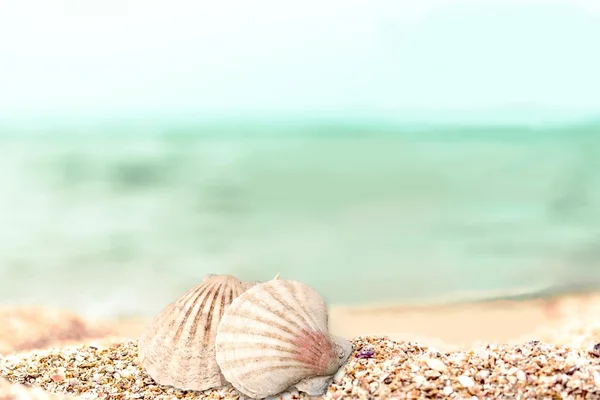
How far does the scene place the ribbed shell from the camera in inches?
144

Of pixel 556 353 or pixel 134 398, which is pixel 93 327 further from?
pixel 556 353

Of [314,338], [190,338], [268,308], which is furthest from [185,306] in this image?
[314,338]

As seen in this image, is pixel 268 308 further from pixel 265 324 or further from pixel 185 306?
pixel 185 306

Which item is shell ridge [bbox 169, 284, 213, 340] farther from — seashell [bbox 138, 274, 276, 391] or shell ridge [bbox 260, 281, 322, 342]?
shell ridge [bbox 260, 281, 322, 342]

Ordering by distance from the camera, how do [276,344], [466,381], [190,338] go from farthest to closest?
1. [190,338]
2. [276,344]
3. [466,381]

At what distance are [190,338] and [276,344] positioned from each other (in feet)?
2.33

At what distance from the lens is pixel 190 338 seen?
3.70 m

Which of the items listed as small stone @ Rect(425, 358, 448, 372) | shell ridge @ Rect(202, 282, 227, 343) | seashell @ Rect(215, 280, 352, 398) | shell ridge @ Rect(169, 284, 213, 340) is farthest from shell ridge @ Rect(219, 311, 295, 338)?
small stone @ Rect(425, 358, 448, 372)

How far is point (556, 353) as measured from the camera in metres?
3.25

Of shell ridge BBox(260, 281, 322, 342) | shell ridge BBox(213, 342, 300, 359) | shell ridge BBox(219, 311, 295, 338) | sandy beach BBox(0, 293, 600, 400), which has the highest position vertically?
shell ridge BBox(260, 281, 322, 342)

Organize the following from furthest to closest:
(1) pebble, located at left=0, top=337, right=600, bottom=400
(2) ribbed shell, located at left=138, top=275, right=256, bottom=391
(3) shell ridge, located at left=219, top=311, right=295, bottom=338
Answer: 1. (2) ribbed shell, located at left=138, top=275, right=256, bottom=391
2. (3) shell ridge, located at left=219, top=311, right=295, bottom=338
3. (1) pebble, located at left=0, top=337, right=600, bottom=400

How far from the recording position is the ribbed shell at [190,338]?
144 inches

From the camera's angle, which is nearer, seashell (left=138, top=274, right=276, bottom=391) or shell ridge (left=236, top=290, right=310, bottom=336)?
shell ridge (left=236, top=290, right=310, bottom=336)

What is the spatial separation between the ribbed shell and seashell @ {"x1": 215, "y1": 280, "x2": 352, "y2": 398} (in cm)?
26
